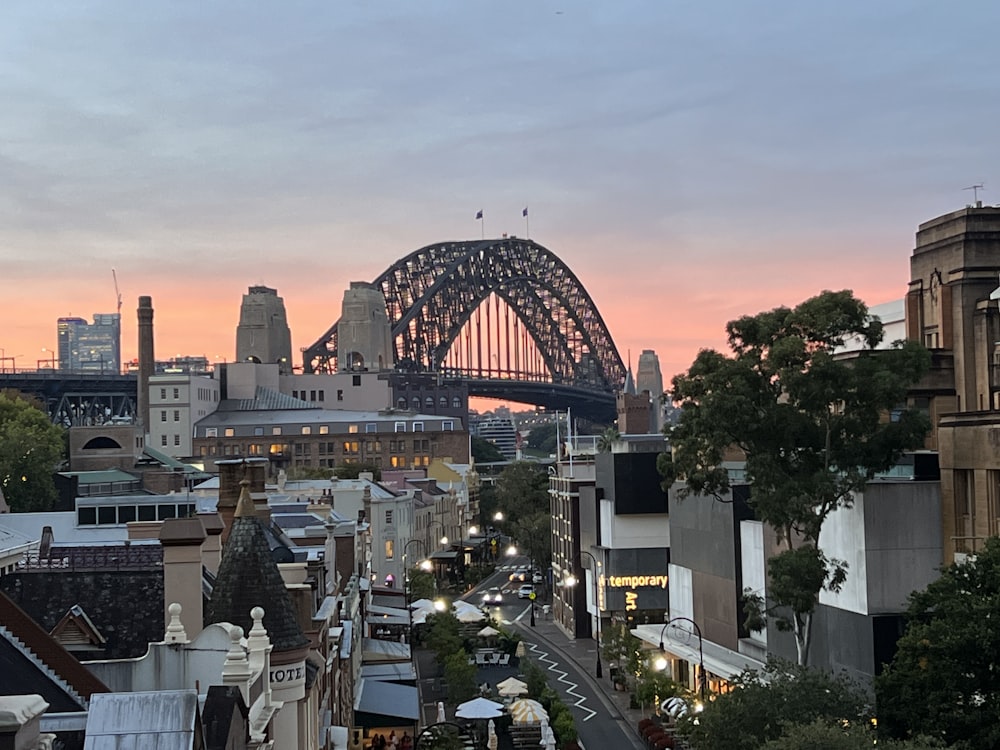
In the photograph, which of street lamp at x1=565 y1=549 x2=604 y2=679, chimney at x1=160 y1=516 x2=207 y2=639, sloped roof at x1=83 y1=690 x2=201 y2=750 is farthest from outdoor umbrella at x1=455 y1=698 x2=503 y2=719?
sloped roof at x1=83 y1=690 x2=201 y2=750

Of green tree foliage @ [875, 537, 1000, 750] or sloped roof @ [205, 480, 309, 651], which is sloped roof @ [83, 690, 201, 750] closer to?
sloped roof @ [205, 480, 309, 651]

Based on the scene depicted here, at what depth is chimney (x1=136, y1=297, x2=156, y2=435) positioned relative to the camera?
607ft

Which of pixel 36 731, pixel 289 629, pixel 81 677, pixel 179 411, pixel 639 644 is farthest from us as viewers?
pixel 179 411

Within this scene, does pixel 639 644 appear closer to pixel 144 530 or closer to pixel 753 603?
pixel 753 603

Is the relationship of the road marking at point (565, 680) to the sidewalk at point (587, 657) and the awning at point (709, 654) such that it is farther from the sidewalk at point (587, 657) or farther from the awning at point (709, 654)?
the awning at point (709, 654)

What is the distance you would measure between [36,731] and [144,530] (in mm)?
30497

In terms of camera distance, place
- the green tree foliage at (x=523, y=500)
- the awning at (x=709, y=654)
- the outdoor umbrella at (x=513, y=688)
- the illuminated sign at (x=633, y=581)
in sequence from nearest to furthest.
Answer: the awning at (x=709, y=654)
the outdoor umbrella at (x=513, y=688)
the illuminated sign at (x=633, y=581)
the green tree foliage at (x=523, y=500)

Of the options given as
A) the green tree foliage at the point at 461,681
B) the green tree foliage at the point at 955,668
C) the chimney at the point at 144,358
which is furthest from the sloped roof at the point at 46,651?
the chimney at the point at 144,358

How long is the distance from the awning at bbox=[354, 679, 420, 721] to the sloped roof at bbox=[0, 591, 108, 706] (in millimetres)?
34002

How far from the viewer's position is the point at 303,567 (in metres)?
35.8

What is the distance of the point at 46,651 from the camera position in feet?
66.6

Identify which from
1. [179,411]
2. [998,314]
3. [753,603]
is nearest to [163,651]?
[753,603]

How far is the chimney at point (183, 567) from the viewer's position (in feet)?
81.7

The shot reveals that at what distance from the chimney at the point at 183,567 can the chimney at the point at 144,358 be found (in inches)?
6406
